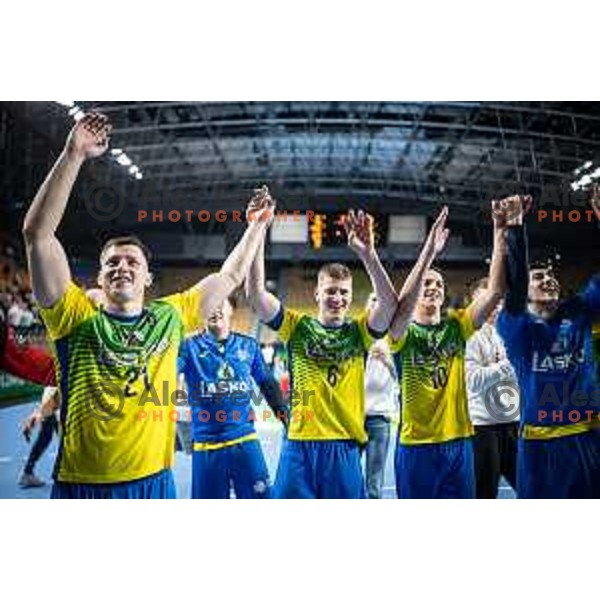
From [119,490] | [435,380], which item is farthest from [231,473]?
[435,380]

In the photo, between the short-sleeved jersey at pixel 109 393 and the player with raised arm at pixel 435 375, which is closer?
the short-sleeved jersey at pixel 109 393

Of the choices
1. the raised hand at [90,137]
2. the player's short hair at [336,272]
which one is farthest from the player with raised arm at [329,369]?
the raised hand at [90,137]

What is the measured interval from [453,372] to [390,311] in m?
0.43

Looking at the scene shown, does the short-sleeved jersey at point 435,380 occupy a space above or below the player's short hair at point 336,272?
below

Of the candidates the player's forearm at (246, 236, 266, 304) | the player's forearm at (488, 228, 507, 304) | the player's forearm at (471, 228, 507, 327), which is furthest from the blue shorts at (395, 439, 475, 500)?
the player's forearm at (246, 236, 266, 304)

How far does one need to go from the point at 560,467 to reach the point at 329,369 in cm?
120

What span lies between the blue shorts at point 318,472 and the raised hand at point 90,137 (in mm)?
1659

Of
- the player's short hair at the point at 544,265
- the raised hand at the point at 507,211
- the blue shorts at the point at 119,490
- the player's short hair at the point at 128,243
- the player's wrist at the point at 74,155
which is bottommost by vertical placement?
the blue shorts at the point at 119,490

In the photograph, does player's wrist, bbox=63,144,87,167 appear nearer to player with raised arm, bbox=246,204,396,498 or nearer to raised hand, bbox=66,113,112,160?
raised hand, bbox=66,113,112,160

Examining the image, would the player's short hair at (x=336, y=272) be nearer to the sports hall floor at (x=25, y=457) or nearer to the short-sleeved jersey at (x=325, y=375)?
the short-sleeved jersey at (x=325, y=375)

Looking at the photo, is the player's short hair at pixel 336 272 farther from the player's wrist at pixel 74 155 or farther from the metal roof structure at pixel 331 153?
the player's wrist at pixel 74 155

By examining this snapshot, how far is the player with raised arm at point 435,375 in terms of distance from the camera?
319cm

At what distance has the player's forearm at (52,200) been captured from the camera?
10.00 feet
